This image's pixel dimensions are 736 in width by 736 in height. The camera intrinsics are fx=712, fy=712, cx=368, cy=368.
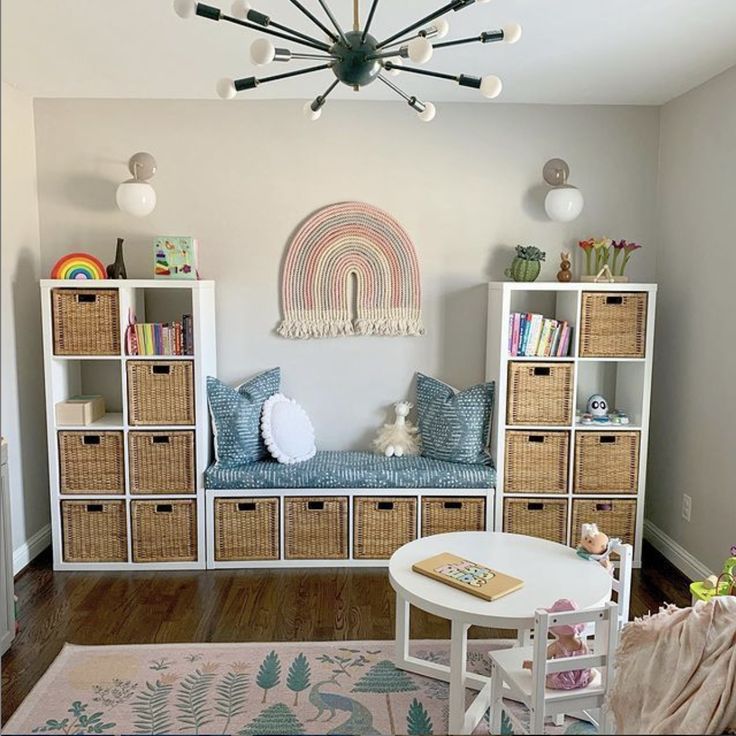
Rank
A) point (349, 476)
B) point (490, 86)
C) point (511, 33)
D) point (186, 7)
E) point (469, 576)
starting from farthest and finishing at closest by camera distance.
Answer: point (349, 476), point (469, 576), point (490, 86), point (511, 33), point (186, 7)

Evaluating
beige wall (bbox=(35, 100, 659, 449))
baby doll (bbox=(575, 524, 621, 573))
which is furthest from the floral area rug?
beige wall (bbox=(35, 100, 659, 449))

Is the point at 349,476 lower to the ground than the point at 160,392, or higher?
lower

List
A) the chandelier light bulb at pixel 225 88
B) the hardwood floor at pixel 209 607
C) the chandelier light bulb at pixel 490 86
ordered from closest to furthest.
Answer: the chandelier light bulb at pixel 490 86
the chandelier light bulb at pixel 225 88
the hardwood floor at pixel 209 607

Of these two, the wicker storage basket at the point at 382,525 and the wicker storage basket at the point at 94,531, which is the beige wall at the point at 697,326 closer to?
the wicker storage basket at the point at 382,525

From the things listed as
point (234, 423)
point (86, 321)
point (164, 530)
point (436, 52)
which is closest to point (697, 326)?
point (436, 52)

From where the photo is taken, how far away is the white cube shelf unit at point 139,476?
11.7 feet

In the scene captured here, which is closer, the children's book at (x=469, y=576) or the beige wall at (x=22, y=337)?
the children's book at (x=469, y=576)

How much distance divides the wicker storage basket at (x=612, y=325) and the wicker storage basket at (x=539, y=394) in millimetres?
177

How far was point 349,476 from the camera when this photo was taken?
3.61 m

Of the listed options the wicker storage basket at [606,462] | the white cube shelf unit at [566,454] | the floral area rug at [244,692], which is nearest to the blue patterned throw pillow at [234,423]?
the floral area rug at [244,692]

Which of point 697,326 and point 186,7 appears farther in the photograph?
point 697,326

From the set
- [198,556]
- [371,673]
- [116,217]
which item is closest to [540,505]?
[371,673]

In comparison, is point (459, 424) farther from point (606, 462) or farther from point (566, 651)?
point (566, 651)

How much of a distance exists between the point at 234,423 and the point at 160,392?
0.40m
